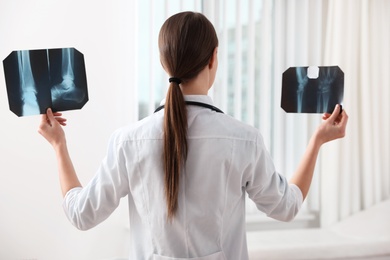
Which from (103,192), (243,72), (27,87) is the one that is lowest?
(103,192)

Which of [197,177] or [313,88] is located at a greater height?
[313,88]

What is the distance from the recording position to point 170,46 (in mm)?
1062

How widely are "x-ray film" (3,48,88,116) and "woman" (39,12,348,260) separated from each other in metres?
0.23

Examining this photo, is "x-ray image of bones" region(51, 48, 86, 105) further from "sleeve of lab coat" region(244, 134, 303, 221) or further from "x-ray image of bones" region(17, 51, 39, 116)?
"sleeve of lab coat" region(244, 134, 303, 221)

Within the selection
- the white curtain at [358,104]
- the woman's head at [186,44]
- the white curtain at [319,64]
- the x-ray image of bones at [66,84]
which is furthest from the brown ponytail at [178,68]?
the white curtain at [358,104]

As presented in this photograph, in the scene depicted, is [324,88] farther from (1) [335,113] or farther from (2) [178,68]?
(2) [178,68]

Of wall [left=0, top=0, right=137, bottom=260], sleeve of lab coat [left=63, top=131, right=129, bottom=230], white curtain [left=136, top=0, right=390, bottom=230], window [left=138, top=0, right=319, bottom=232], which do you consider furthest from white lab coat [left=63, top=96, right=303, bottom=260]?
white curtain [left=136, top=0, right=390, bottom=230]

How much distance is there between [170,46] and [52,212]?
1248mm

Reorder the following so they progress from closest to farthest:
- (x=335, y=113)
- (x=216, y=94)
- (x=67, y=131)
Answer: (x=335, y=113), (x=67, y=131), (x=216, y=94)

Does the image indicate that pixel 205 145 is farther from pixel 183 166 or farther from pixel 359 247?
pixel 359 247

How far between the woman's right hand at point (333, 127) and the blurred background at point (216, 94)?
1032 millimetres

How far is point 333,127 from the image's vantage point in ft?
4.34

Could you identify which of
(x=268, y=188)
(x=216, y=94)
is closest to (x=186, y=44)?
(x=268, y=188)

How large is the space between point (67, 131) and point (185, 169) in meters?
1.15
